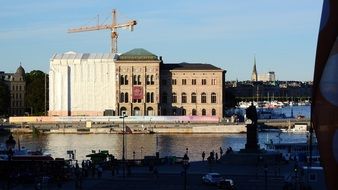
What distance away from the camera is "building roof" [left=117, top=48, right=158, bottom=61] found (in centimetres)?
11131

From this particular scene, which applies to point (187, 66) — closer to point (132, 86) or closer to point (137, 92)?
point (137, 92)

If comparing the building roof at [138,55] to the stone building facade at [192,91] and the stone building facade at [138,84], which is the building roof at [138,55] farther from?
the stone building facade at [192,91]

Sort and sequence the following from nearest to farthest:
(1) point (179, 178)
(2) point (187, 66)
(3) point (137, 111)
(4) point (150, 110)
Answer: (1) point (179, 178) < (3) point (137, 111) < (4) point (150, 110) < (2) point (187, 66)

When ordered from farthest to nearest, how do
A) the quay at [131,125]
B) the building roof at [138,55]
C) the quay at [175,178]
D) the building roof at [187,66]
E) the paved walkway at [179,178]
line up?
1. the building roof at [187,66]
2. the building roof at [138,55]
3. the quay at [131,125]
4. the paved walkway at [179,178]
5. the quay at [175,178]

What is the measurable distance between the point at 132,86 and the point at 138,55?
4.94 meters

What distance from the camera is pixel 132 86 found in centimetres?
11125

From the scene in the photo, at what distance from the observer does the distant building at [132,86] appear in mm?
110688

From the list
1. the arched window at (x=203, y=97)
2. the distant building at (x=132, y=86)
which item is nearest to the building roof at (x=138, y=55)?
the distant building at (x=132, y=86)

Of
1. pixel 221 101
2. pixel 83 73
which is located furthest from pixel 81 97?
pixel 221 101

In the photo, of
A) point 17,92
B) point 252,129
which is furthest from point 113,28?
point 252,129

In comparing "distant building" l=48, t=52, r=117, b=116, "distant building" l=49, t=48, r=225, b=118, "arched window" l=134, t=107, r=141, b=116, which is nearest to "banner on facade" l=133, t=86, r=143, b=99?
"distant building" l=49, t=48, r=225, b=118

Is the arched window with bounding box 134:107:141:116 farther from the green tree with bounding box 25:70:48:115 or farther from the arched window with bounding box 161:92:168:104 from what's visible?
the green tree with bounding box 25:70:48:115

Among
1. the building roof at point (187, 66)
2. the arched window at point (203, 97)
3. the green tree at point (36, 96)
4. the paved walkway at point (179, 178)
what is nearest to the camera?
the paved walkway at point (179, 178)

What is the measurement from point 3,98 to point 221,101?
37.4m
